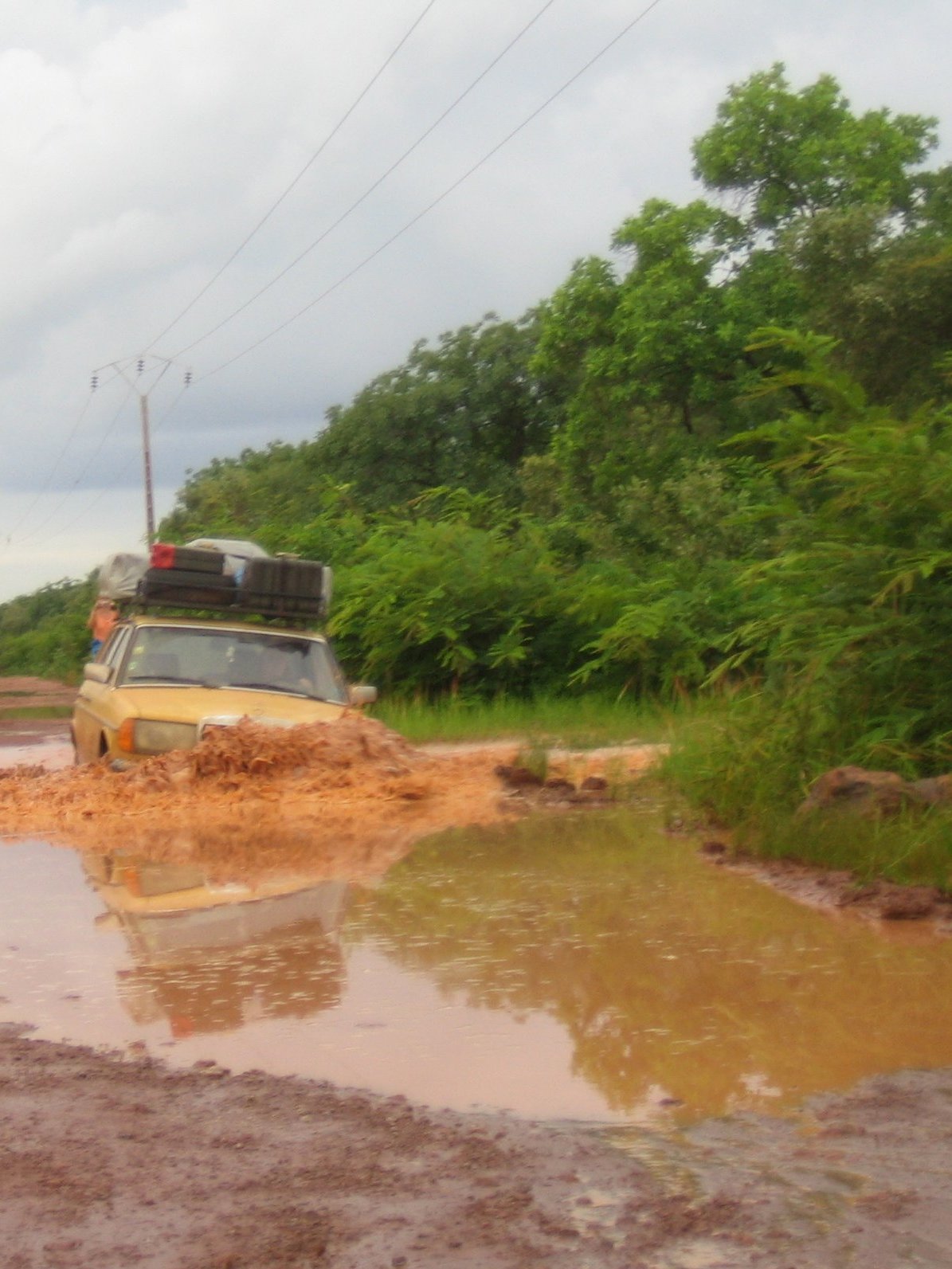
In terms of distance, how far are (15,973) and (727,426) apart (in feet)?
88.4

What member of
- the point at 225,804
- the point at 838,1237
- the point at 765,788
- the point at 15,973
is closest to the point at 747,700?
the point at 765,788

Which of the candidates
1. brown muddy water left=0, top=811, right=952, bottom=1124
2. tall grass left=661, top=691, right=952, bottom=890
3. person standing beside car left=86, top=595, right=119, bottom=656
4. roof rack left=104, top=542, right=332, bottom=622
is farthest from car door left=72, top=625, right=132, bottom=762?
tall grass left=661, top=691, right=952, bottom=890

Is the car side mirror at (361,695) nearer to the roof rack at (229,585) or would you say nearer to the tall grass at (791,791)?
the roof rack at (229,585)

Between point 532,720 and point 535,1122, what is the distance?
13962 millimetres

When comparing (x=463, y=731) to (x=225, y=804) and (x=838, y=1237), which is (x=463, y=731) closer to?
(x=225, y=804)

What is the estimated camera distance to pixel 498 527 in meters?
21.6

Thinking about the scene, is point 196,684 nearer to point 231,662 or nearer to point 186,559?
point 231,662

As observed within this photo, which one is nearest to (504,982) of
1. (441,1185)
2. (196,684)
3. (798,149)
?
(441,1185)

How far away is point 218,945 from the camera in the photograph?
6.94 metres

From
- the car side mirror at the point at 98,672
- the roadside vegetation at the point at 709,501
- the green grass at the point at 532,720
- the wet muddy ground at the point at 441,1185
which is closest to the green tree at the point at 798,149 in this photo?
the roadside vegetation at the point at 709,501

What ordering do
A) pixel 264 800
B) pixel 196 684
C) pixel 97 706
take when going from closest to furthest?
1. pixel 264 800
2. pixel 196 684
3. pixel 97 706

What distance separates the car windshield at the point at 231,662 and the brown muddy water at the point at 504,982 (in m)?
3.41

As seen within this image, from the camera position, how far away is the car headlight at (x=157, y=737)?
11.4 m

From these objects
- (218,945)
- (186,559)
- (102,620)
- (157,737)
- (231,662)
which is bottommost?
(218,945)
